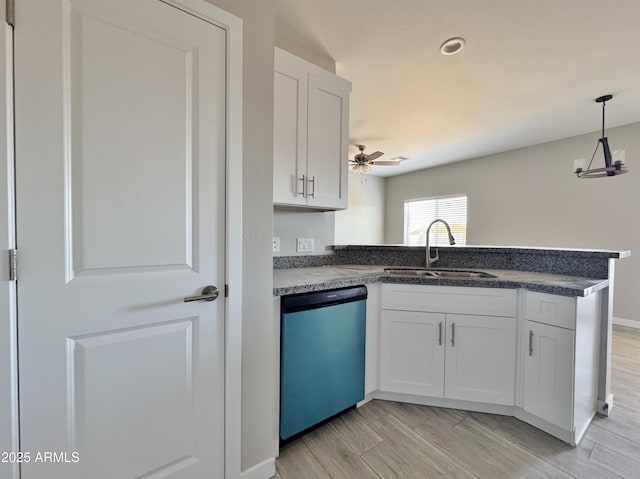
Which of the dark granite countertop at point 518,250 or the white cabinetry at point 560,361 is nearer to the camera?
the white cabinetry at point 560,361

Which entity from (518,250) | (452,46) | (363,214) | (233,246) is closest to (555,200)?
(518,250)

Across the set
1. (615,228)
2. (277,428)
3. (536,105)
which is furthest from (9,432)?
(615,228)

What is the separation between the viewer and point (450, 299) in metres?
1.91

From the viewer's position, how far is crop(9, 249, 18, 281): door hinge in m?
0.85

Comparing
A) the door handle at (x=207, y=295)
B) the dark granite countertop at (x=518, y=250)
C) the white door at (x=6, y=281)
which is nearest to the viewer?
the white door at (x=6, y=281)

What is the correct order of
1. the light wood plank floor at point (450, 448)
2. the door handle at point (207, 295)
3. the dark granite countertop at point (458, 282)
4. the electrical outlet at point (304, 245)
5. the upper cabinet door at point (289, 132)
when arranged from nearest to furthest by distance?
1. the door handle at point (207, 295)
2. the light wood plank floor at point (450, 448)
3. the dark granite countertop at point (458, 282)
4. the upper cabinet door at point (289, 132)
5. the electrical outlet at point (304, 245)

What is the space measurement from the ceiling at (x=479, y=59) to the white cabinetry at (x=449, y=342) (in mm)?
1729

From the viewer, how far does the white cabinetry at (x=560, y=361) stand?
1.60 meters

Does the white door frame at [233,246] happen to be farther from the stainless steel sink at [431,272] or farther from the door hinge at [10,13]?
the stainless steel sink at [431,272]

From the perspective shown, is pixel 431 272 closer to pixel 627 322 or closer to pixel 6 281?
pixel 6 281


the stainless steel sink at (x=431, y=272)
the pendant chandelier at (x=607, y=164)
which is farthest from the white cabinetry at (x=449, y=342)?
the pendant chandelier at (x=607, y=164)

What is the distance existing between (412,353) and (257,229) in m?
1.37

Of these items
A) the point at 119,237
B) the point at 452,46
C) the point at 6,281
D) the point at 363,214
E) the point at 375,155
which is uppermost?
the point at 452,46

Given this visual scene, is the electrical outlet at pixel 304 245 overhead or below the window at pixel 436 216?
below
